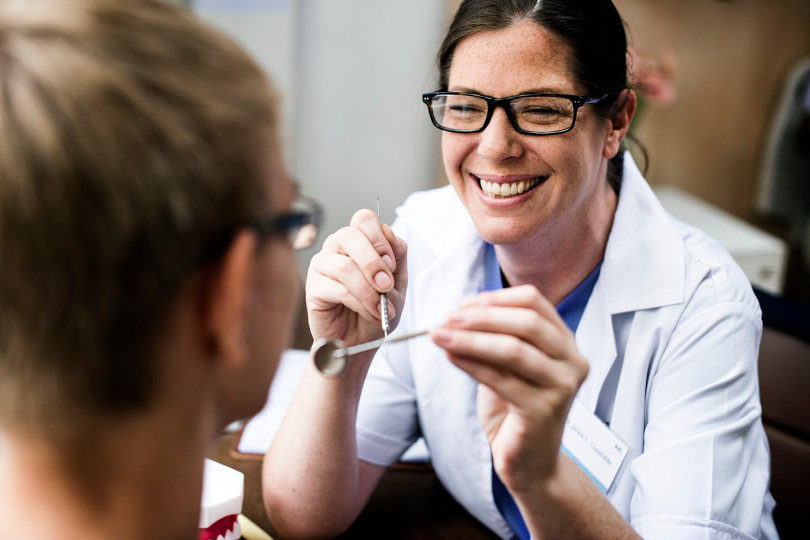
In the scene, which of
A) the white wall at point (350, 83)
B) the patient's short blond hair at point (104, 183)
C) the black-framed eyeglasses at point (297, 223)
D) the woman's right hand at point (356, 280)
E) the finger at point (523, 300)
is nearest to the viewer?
the patient's short blond hair at point (104, 183)

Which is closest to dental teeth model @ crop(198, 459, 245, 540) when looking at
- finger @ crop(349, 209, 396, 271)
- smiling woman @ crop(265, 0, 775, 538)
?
smiling woman @ crop(265, 0, 775, 538)

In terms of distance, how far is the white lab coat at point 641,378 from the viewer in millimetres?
1114

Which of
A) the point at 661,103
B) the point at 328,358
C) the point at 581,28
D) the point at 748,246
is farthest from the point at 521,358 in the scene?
the point at 661,103

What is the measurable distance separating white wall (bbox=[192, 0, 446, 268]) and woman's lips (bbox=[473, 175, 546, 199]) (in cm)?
158

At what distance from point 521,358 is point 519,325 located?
0.03 meters

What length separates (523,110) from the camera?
1.21 meters

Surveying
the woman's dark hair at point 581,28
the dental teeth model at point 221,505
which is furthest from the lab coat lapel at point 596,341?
the dental teeth model at point 221,505

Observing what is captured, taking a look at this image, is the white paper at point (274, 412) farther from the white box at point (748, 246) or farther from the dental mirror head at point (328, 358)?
the white box at point (748, 246)

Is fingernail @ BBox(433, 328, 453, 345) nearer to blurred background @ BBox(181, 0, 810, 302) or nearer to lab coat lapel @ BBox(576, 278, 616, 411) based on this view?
lab coat lapel @ BBox(576, 278, 616, 411)

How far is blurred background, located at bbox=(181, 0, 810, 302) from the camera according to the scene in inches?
110

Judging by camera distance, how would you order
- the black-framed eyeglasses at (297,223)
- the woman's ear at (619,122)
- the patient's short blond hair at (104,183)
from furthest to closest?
the woman's ear at (619,122) → the black-framed eyeglasses at (297,223) → the patient's short blond hair at (104,183)

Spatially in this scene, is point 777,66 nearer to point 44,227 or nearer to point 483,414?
point 483,414

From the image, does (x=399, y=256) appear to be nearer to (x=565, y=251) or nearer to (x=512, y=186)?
(x=512, y=186)

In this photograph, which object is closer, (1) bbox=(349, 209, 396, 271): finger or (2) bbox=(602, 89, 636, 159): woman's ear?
(1) bbox=(349, 209, 396, 271): finger
